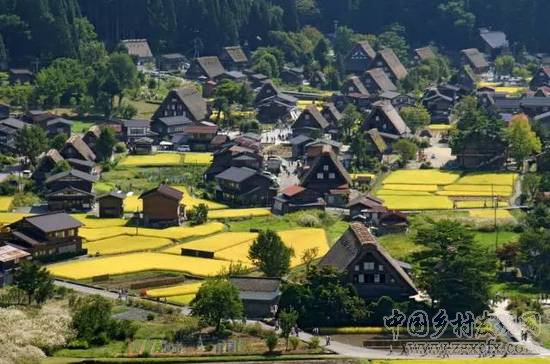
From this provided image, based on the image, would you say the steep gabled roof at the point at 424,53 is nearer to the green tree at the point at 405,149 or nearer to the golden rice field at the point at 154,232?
the green tree at the point at 405,149

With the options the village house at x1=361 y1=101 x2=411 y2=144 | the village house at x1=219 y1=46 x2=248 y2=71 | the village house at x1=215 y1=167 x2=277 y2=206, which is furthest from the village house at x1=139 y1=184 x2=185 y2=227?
the village house at x1=219 y1=46 x2=248 y2=71

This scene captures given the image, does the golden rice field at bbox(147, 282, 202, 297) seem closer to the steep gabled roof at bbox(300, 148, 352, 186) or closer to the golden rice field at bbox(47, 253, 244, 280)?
the golden rice field at bbox(47, 253, 244, 280)

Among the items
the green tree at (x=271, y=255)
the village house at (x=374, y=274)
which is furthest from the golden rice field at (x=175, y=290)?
the village house at (x=374, y=274)

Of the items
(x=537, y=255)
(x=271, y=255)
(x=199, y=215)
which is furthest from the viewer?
(x=199, y=215)

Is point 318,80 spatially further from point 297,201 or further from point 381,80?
point 297,201

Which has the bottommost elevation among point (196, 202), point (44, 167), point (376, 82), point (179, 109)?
point (196, 202)

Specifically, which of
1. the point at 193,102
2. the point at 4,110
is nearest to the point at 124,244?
the point at 4,110

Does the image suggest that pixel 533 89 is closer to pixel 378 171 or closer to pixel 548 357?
pixel 378 171

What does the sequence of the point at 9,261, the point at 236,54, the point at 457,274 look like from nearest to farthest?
the point at 457,274 → the point at 9,261 → the point at 236,54

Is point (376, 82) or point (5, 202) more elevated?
point (376, 82)
